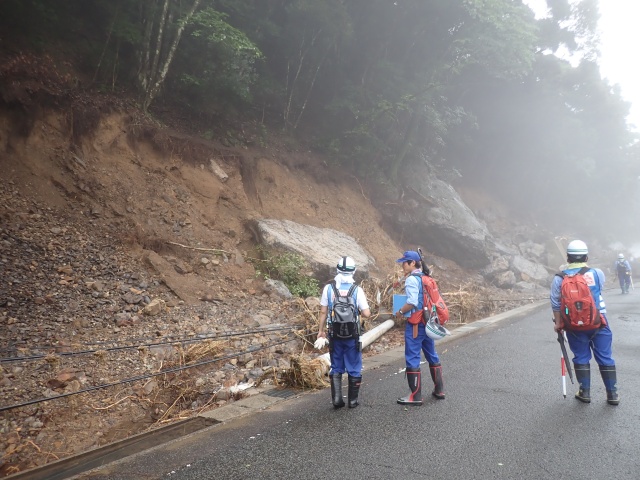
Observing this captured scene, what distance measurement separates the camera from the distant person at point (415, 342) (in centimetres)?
522

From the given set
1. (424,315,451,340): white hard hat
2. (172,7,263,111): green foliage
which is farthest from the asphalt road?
(172,7,263,111): green foliage

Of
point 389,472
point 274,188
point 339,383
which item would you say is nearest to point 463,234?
point 274,188

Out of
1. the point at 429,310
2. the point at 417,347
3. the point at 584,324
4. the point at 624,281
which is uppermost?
the point at 429,310

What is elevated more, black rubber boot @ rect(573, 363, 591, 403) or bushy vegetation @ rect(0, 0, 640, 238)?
bushy vegetation @ rect(0, 0, 640, 238)

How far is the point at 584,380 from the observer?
514cm

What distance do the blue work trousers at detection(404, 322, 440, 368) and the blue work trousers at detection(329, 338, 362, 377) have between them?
1.93ft

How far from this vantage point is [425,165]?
74.5 ft

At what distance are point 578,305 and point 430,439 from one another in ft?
7.62

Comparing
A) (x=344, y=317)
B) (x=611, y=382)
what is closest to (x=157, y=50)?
(x=344, y=317)

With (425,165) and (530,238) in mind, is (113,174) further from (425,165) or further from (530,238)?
(530,238)

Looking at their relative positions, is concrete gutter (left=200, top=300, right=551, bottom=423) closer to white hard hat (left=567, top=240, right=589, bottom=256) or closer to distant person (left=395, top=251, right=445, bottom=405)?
distant person (left=395, top=251, right=445, bottom=405)

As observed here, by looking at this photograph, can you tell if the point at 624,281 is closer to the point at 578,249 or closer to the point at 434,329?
the point at 578,249

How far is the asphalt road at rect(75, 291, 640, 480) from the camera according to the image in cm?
356

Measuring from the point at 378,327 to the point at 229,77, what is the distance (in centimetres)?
837
